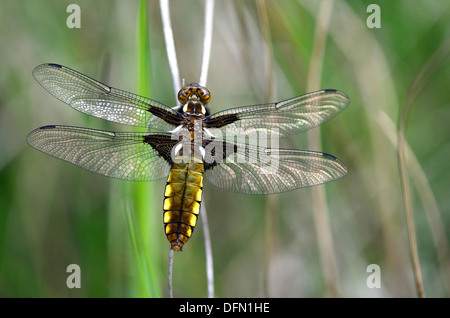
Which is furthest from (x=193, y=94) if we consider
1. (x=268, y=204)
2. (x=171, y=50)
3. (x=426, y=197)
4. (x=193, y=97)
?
(x=426, y=197)

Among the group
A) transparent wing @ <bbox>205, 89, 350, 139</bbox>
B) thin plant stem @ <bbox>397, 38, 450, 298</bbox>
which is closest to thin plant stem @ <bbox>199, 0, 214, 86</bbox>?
transparent wing @ <bbox>205, 89, 350, 139</bbox>

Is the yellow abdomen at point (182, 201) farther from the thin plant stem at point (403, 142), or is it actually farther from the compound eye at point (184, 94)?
the thin plant stem at point (403, 142)

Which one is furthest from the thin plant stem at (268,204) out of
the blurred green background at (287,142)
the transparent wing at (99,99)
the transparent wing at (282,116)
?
the transparent wing at (99,99)

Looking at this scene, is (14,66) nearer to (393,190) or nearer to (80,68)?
(80,68)

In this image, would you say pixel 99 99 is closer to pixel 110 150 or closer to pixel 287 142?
pixel 110 150

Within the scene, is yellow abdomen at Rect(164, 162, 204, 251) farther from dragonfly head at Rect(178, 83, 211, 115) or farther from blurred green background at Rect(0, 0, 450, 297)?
blurred green background at Rect(0, 0, 450, 297)

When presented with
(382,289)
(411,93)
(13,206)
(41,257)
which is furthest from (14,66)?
(382,289)

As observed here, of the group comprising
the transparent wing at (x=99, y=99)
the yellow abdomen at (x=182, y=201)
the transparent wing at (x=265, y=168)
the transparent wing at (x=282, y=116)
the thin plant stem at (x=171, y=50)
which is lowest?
the yellow abdomen at (x=182, y=201)
